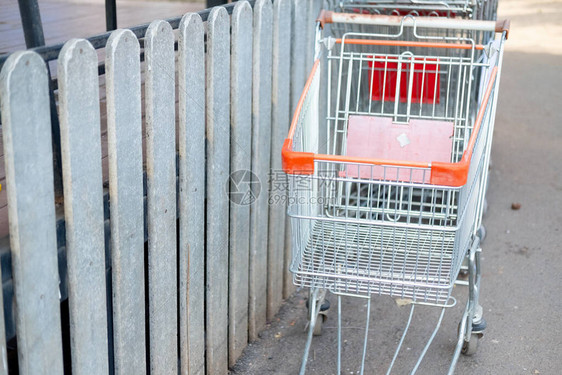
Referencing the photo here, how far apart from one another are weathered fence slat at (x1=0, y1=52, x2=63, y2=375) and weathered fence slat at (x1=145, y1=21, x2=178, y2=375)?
1.81 feet

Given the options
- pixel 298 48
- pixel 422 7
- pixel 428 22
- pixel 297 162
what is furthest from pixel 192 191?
pixel 422 7

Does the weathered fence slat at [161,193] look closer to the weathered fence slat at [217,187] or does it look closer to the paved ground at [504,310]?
the weathered fence slat at [217,187]

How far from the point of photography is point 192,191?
2861mm

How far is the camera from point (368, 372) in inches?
139

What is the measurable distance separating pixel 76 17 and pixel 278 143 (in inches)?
161

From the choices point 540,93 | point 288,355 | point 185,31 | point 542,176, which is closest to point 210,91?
point 185,31

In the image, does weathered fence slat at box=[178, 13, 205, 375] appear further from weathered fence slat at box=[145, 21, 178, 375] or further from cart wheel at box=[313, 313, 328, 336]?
cart wheel at box=[313, 313, 328, 336]

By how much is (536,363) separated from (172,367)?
5.92ft

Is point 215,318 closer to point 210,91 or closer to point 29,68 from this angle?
point 210,91

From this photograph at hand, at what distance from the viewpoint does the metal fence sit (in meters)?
1.95

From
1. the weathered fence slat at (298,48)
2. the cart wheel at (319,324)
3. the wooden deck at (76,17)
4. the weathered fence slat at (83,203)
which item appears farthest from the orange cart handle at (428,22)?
the weathered fence slat at (83,203)

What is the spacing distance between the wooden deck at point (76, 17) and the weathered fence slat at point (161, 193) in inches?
57.0

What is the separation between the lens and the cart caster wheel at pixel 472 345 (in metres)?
3.57

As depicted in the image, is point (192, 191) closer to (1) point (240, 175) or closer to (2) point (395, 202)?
(1) point (240, 175)
